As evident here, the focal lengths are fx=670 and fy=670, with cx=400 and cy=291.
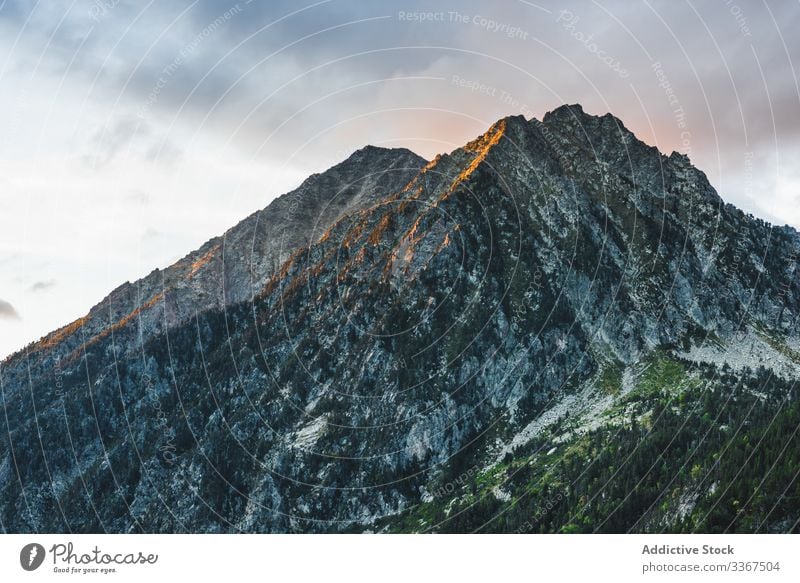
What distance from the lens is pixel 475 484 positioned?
531 ft

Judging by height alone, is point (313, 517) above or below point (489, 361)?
below

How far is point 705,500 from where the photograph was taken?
359 feet

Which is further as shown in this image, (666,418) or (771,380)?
(771,380)

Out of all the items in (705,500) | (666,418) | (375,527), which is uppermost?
(666,418)

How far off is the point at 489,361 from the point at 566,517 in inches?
2730

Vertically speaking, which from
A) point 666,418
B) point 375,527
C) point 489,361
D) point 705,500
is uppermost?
point 489,361
